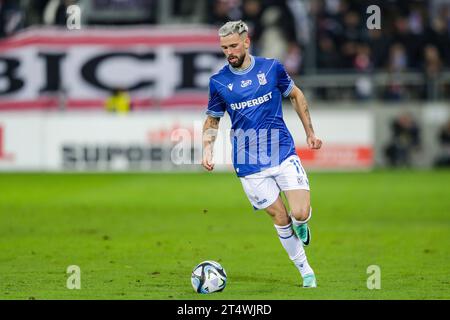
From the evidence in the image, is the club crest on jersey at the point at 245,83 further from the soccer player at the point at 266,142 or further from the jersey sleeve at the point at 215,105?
the jersey sleeve at the point at 215,105

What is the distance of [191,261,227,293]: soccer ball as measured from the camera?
10375mm

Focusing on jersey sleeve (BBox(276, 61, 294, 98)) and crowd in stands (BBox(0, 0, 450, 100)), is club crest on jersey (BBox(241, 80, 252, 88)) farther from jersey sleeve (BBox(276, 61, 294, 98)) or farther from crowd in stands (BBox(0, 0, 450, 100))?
crowd in stands (BBox(0, 0, 450, 100))

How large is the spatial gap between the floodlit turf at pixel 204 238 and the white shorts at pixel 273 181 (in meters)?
0.81

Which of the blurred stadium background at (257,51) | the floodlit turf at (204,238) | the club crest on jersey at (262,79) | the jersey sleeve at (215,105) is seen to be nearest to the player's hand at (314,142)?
→ the club crest on jersey at (262,79)

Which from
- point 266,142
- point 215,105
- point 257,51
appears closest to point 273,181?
point 266,142

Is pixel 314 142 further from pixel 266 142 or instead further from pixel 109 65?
pixel 109 65

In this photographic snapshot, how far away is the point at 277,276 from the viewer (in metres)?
11.7

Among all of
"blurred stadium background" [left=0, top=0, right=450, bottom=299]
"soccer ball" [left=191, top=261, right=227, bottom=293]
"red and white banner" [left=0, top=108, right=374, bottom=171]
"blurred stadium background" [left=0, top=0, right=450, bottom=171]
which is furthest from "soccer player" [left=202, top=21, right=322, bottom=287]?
"blurred stadium background" [left=0, top=0, right=450, bottom=171]

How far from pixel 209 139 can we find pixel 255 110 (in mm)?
564

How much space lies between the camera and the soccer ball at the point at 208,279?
10375 mm

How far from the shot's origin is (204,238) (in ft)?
51.3

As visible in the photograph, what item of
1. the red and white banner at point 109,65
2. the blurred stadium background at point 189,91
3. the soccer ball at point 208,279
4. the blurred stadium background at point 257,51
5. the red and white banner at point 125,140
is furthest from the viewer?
the red and white banner at point 109,65

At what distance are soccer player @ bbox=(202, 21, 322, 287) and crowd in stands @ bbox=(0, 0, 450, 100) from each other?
1807cm

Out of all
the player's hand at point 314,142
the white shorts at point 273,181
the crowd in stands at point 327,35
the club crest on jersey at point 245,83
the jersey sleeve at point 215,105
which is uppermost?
the crowd in stands at point 327,35
